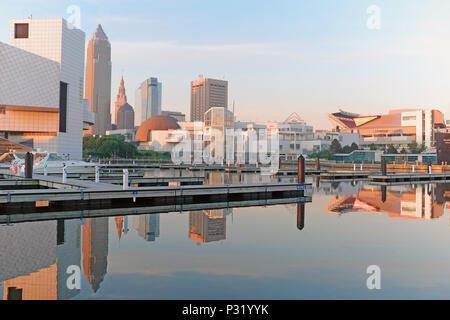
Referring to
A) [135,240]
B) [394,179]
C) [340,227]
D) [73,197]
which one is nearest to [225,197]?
[73,197]

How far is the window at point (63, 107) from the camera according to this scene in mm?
95688

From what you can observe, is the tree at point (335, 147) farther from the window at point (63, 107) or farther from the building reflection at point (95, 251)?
the building reflection at point (95, 251)

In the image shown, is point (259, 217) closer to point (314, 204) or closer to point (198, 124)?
point (314, 204)

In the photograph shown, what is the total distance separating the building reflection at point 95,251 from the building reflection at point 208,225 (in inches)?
119

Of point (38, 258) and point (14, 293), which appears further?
point (38, 258)

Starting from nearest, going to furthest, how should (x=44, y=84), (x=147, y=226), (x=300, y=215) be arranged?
(x=147, y=226) < (x=300, y=215) < (x=44, y=84)

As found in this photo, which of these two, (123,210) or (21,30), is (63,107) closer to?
(21,30)

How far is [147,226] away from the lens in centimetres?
1712

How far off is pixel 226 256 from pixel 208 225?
543 cm

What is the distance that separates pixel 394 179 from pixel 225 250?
125ft

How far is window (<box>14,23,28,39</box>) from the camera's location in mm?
95125

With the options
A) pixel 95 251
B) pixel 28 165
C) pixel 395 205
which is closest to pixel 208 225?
pixel 95 251

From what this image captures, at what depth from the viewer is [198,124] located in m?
192

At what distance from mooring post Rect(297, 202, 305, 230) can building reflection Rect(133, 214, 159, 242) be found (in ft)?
18.1
